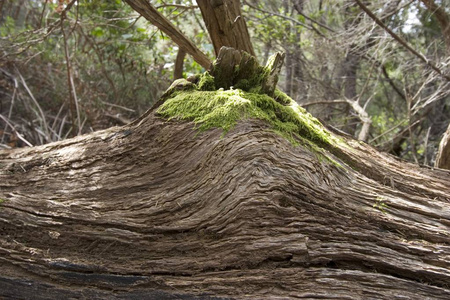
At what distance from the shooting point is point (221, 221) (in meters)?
1.82

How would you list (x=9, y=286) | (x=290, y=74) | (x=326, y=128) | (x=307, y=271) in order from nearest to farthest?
(x=307, y=271) → (x=9, y=286) → (x=326, y=128) → (x=290, y=74)

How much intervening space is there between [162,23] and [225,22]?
65 cm

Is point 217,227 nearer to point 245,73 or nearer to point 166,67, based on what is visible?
point 245,73

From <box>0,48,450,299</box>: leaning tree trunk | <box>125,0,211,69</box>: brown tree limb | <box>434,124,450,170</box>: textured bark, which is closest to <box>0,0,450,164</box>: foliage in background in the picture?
<box>434,124,450,170</box>: textured bark

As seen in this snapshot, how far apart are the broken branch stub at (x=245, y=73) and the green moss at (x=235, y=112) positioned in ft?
0.51

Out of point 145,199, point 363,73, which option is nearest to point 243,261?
point 145,199

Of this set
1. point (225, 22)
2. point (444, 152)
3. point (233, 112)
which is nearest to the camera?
point (233, 112)

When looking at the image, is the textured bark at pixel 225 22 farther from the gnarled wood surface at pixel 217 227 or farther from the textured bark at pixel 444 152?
the textured bark at pixel 444 152

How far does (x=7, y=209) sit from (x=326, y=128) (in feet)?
7.01

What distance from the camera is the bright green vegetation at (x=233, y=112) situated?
7.09 feet

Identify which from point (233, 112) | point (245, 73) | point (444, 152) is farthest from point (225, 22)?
point (444, 152)

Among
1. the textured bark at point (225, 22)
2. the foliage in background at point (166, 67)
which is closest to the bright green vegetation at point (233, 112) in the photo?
the textured bark at point (225, 22)

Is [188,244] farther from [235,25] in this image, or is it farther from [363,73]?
[363,73]

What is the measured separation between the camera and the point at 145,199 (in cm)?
203
